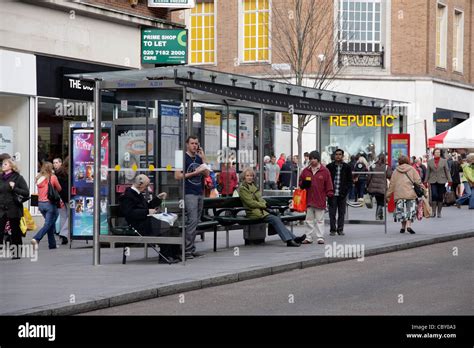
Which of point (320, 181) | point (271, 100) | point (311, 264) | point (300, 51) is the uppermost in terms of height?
point (300, 51)

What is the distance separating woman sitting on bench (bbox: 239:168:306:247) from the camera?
1858 cm

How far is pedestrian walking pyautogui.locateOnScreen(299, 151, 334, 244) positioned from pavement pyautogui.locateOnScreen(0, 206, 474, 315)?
0.43m

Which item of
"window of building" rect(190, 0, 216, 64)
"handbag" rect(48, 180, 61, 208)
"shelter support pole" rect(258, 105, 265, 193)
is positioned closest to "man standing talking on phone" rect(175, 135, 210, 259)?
"handbag" rect(48, 180, 61, 208)

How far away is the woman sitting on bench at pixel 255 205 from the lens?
18578 millimetres

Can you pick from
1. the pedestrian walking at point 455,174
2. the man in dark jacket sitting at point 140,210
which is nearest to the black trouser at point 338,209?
the man in dark jacket sitting at point 140,210

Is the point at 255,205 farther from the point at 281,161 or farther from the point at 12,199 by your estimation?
the point at 281,161

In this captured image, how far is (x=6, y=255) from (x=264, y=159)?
7.14 meters

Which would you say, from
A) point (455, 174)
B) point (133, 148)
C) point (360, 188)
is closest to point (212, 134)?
point (133, 148)

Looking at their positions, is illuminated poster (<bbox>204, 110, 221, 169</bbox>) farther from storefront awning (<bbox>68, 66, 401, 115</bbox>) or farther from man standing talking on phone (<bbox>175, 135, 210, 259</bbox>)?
man standing talking on phone (<bbox>175, 135, 210, 259</bbox>)

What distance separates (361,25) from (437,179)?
14573 mm

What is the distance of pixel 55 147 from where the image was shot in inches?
963

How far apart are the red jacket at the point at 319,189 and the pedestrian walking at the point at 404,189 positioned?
9.09 ft

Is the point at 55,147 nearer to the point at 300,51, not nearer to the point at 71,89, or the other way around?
the point at 71,89
